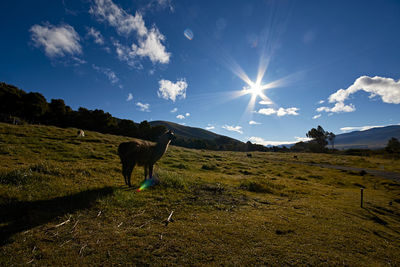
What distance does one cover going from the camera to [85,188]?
7.56 metres

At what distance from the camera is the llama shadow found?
14.6ft

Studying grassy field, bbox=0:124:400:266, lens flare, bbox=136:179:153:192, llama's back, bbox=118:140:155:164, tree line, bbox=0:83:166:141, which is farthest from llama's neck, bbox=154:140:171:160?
tree line, bbox=0:83:166:141

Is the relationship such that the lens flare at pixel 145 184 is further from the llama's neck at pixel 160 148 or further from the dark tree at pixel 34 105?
the dark tree at pixel 34 105

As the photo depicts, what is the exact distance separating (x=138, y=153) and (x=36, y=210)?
431cm

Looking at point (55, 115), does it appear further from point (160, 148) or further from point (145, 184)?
point (145, 184)

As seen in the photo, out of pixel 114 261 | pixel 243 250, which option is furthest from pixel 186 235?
pixel 114 261

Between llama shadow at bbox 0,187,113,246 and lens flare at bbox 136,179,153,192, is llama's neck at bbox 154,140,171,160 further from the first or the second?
llama shadow at bbox 0,187,113,246

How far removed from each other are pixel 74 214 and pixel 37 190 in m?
2.69

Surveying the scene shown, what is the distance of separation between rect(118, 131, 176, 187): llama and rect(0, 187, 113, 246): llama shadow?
75.3 inches

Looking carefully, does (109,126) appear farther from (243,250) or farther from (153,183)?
(243,250)

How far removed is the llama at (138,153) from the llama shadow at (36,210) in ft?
6.28

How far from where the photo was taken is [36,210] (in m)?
5.39

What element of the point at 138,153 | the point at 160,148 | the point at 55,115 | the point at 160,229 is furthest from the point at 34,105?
the point at 160,229

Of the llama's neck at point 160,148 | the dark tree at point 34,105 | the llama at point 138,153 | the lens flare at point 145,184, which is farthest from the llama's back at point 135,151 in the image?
the dark tree at point 34,105
